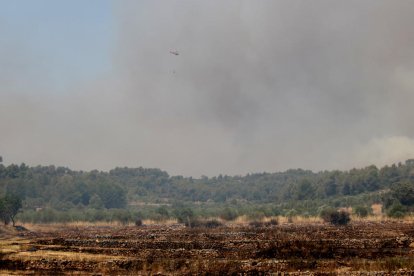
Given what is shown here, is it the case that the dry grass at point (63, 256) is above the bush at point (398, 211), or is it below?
below

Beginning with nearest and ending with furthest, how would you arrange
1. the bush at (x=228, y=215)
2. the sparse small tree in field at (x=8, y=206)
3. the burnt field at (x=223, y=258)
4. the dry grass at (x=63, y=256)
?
the burnt field at (x=223, y=258) < the dry grass at (x=63, y=256) < the sparse small tree in field at (x=8, y=206) < the bush at (x=228, y=215)

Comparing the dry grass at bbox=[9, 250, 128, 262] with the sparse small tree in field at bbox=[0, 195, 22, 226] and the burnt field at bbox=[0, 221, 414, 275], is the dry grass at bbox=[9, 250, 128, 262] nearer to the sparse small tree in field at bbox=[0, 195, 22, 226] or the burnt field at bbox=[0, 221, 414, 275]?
the burnt field at bbox=[0, 221, 414, 275]

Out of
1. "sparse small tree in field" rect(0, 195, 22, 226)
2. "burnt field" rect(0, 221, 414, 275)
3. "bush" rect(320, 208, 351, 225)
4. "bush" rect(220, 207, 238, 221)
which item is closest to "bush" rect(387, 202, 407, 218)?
"bush" rect(320, 208, 351, 225)

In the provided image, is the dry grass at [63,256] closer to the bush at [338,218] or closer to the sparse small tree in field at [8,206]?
the bush at [338,218]

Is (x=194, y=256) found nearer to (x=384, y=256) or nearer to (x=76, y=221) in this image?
(x=384, y=256)

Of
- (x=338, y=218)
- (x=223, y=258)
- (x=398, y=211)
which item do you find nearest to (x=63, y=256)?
(x=223, y=258)

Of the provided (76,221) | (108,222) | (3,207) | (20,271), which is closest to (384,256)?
(20,271)

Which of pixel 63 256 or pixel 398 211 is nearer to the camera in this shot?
pixel 63 256

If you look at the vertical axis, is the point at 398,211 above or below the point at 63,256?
above

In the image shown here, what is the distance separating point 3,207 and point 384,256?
108 metres

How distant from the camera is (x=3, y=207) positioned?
131m

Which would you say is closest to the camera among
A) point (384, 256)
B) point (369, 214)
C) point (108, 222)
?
point (384, 256)

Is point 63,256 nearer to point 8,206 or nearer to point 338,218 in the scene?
point 338,218

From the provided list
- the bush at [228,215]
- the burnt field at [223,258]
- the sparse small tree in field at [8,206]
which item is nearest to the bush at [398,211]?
the bush at [228,215]
